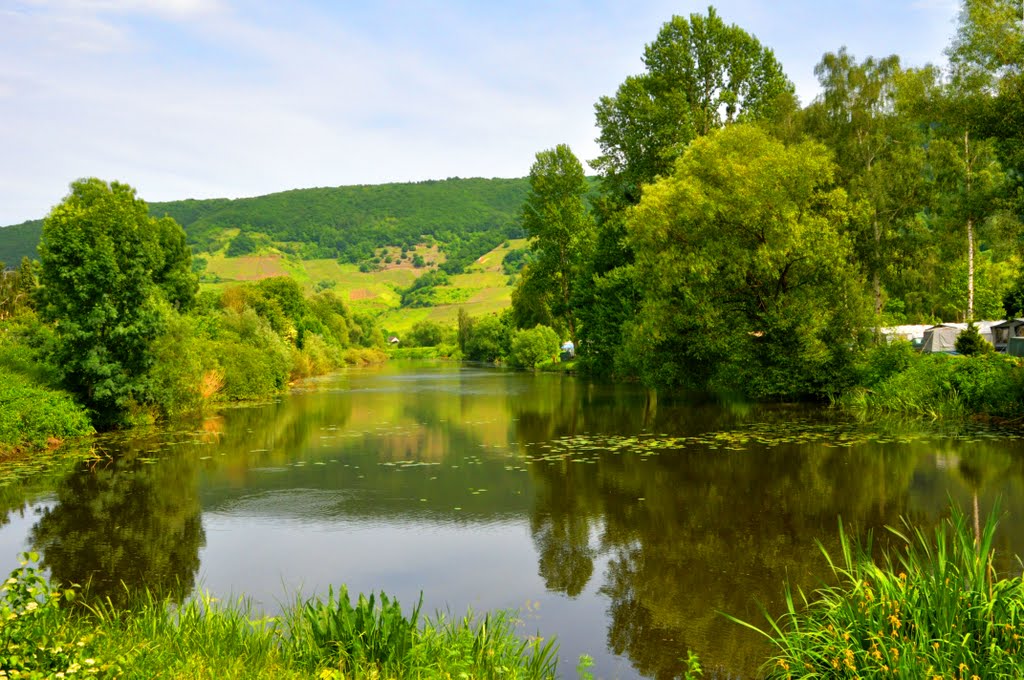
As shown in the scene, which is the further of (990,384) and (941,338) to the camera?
(941,338)

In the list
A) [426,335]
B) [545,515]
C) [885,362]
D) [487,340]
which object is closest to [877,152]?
[885,362]

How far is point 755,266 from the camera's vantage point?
31.6 meters

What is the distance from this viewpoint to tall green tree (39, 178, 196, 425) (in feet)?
81.0

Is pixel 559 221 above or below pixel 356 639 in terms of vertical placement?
above

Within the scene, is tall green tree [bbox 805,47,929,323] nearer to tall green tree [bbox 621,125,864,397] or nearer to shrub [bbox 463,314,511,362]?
tall green tree [bbox 621,125,864,397]

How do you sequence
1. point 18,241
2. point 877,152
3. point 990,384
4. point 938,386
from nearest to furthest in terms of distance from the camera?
point 990,384 < point 938,386 < point 877,152 < point 18,241

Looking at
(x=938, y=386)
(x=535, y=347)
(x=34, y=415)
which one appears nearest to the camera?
(x=34, y=415)

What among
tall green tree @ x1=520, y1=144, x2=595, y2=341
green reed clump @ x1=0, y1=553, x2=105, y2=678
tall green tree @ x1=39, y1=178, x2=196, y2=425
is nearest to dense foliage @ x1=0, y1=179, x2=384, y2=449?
tall green tree @ x1=39, y1=178, x2=196, y2=425

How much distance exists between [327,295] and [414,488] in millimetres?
122576

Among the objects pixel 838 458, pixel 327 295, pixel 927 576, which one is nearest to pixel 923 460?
pixel 838 458

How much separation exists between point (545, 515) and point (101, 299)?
60.6 ft

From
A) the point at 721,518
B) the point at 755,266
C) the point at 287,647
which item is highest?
the point at 755,266

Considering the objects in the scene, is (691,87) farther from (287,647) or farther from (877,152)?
(287,647)

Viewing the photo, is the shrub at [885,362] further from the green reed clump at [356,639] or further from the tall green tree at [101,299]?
the green reed clump at [356,639]
